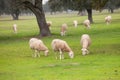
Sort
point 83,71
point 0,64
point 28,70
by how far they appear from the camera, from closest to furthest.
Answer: point 83,71 < point 28,70 < point 0,64

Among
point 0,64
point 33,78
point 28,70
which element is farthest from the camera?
point 0,64

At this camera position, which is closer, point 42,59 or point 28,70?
point 28,70

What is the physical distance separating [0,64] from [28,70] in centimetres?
359

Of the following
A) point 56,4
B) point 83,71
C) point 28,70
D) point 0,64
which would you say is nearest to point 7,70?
point 28,70

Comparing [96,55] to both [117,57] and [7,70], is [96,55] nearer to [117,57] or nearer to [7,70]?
[117,57]

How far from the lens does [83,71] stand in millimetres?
19016

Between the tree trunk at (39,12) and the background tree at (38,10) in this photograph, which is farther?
the tree trunk at (39,12)

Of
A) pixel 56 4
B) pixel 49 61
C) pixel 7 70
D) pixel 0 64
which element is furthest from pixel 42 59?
pixel 56 4

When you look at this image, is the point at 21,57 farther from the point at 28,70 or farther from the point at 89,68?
the point at 89,68

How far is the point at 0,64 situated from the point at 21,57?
3.35 m

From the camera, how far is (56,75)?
18.1m

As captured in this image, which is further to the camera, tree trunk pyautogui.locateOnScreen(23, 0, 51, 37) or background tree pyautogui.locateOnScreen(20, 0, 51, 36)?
tree trunk pyautogui.locateOnScreen(23, 0, 51, 37)

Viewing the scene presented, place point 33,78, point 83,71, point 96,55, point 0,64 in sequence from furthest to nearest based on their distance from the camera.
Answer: point 96,55, point 0,64, point 83,71, point 33,78

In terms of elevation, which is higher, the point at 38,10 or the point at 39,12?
the point at 38,10
